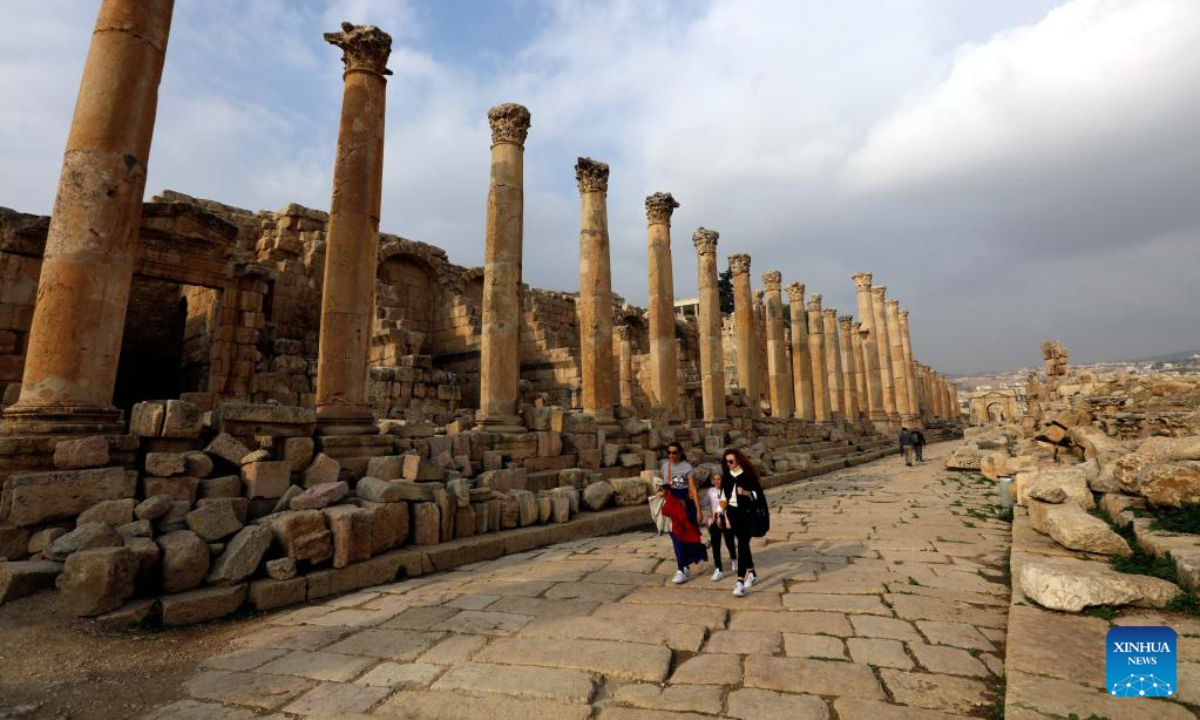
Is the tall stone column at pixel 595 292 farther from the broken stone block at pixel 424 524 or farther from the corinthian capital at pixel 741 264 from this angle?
the corinthian capital at pixel 741 264

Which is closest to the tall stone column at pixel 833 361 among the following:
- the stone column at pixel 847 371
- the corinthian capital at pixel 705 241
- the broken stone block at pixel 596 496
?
the stone column at pixel 847 371

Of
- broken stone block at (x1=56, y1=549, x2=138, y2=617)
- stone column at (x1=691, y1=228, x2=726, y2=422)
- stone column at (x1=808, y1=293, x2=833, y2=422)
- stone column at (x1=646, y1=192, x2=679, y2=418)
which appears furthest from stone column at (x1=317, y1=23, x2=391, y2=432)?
stone column at (x1=808, y1=293, x2=833, y2=422)

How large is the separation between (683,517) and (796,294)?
987 inches

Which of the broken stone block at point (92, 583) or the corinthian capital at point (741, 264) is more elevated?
the corinthian capital at point (741, 264)

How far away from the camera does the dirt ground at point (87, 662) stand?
3.42 meters

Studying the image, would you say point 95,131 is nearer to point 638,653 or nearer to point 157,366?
point 638,653

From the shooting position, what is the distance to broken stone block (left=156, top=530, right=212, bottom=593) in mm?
4977

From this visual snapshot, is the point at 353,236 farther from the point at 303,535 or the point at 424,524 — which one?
the point at 303,535

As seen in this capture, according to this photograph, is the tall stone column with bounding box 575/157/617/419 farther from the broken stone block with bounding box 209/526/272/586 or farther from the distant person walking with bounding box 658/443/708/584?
the broken stone block with bounding box 209/526/272/586

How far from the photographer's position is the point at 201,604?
489 cm

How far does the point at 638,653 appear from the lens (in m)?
3.83

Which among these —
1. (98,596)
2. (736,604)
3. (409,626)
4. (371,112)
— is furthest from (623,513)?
(371,112)

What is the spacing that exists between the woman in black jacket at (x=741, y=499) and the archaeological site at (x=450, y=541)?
80 millimetres

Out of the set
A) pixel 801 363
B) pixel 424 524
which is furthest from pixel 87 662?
pixel 801 363
